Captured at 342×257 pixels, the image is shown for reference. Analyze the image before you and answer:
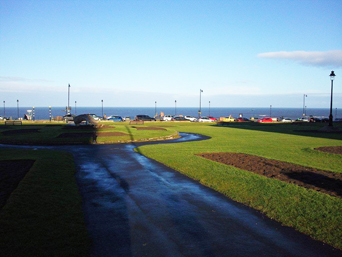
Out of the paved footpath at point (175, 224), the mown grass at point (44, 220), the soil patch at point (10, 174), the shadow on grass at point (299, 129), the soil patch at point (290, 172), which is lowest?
the paved footpath at point (175, 224)

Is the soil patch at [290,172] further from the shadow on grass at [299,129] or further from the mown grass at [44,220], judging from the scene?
the shadow on grass at [299,129]

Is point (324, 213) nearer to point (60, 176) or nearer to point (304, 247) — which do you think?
point (304, 247)

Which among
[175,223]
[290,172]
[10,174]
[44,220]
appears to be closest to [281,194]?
[290,172]

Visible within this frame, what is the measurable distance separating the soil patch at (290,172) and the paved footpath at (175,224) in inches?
124

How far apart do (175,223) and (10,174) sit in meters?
7.62

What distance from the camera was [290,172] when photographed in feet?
39.6

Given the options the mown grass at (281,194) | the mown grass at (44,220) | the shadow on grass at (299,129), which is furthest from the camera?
the shadow on grass at (299,129)

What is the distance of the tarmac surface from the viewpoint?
559cm

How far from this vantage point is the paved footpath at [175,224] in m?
5.59

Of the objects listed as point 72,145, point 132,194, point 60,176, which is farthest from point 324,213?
point 72,145

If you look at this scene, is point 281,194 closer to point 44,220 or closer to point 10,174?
point 44,220

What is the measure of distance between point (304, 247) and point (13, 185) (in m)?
8.61

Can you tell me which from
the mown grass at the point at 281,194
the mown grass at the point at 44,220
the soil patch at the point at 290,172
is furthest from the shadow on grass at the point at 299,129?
the mown grass at the point at 44,220

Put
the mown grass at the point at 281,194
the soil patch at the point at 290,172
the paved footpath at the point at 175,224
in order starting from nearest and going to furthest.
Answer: the paved footpath at the point at 175,224 → the mown grass at the point at 281,194 → the soil patch at the point at 290,172
